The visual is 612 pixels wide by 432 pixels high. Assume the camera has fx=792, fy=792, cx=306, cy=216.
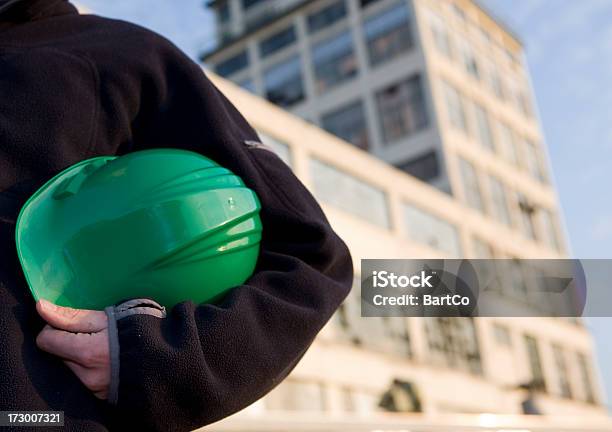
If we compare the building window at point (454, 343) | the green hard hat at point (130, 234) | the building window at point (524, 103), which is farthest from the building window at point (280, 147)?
the building window at point (524, 103)

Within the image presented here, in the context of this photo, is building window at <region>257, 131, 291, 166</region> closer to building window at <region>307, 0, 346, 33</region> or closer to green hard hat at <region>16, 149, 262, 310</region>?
building window at <region>307, 0, 346, 33</region>

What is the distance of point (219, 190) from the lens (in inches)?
56.1

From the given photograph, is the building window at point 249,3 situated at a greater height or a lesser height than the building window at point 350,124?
greater

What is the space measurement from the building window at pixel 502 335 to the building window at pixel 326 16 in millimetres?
15669

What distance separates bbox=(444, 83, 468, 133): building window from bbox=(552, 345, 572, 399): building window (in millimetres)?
10310

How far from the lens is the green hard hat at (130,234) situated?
1.33 meters

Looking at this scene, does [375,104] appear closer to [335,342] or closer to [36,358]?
[335,342]

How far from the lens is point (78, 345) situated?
121cm

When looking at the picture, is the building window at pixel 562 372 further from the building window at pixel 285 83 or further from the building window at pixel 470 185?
the building window at pixel 285 83

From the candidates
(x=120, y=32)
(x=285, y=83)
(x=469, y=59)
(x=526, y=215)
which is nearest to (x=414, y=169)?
(x=526, y=215)

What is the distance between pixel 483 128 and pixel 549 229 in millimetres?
5880

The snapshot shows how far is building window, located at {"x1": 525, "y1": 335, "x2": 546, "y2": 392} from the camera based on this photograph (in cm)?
3136

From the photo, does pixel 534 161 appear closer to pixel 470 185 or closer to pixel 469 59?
pixel 469 59

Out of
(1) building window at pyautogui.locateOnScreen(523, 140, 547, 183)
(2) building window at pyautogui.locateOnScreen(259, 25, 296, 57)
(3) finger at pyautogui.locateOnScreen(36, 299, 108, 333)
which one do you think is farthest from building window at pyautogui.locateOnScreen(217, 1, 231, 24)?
(3) finger at pyautogui.locateOnScreen(36, 299, 108, 333)
